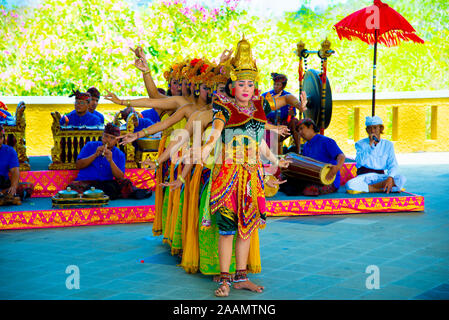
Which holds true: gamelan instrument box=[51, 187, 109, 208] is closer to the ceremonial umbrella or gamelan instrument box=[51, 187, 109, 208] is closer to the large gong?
the large gong

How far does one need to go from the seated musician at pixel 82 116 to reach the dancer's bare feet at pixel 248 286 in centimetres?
487

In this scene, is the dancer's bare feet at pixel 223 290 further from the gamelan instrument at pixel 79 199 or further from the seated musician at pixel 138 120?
the seated musician at pixel 138 120

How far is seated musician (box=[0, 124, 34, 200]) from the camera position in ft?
24.4

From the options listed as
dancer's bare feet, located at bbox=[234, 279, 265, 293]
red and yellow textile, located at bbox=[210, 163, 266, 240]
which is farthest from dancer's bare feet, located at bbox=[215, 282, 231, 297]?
red and yellow textile, located at bbox=[210, 163, 266, 240]

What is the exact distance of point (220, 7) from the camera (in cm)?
2055

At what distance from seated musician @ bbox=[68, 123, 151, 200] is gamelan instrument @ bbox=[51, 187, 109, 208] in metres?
0.49

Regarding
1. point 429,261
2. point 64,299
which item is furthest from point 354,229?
point 64,299

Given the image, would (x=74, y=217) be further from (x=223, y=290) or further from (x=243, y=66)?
(x=243, y=66)

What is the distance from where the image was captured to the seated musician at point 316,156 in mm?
8039

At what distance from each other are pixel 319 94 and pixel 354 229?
2812 mm

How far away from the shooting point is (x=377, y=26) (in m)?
9.53

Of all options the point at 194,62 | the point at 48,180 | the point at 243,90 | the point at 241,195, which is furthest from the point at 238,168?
the point at 48,180

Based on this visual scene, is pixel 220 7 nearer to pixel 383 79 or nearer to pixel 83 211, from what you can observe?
pixel 383 79

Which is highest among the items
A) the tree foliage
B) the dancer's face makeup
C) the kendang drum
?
the tree foliage
